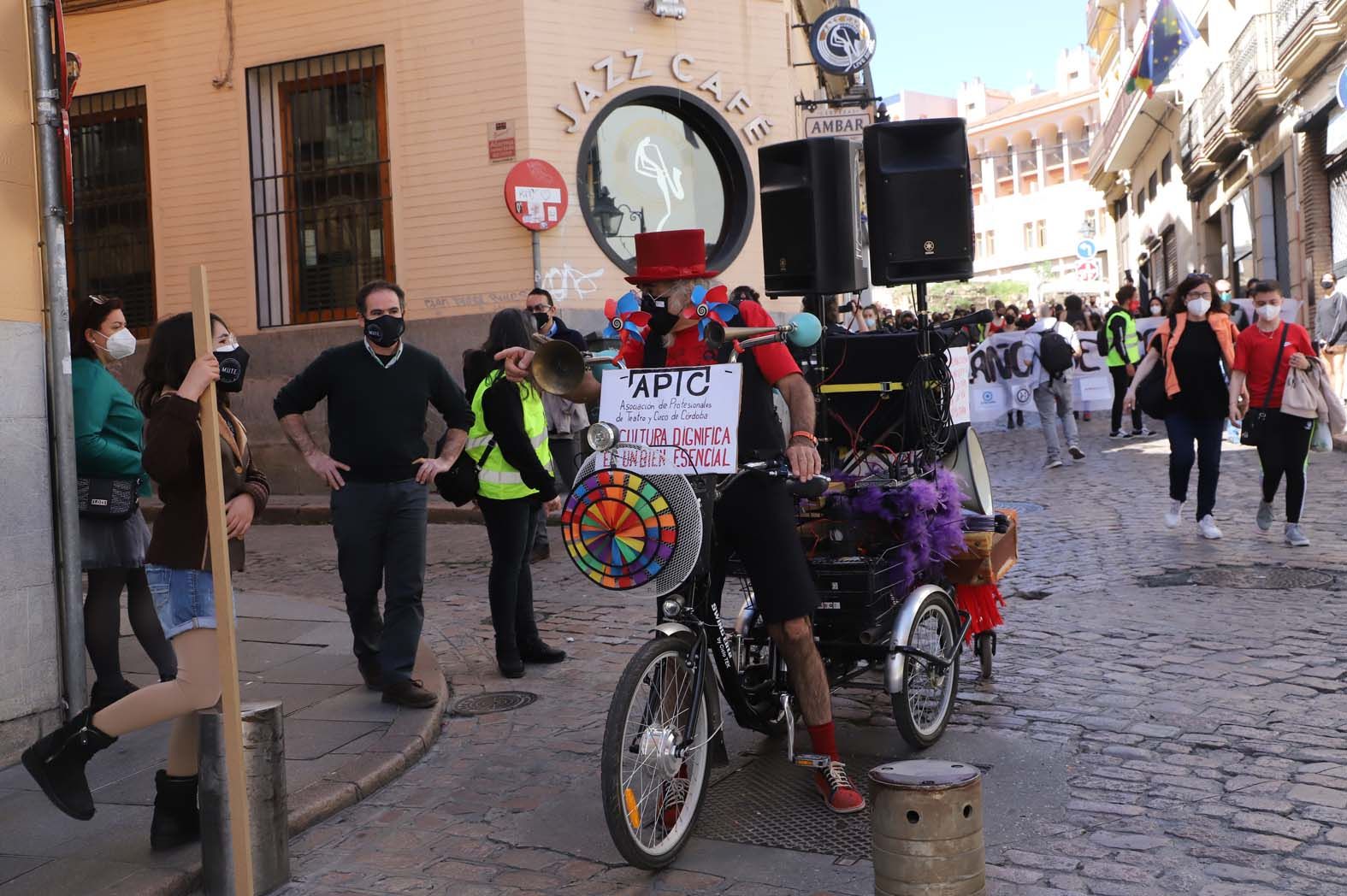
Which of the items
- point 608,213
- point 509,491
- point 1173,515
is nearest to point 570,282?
point 608,213

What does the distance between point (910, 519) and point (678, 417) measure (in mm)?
1409

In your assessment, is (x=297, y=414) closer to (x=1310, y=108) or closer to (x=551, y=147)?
(x=551, y=147)

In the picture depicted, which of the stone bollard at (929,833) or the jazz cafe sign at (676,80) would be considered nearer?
the stone bollard at (929,833)

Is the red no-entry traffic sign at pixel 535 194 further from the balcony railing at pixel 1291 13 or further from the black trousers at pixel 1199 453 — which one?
the balcony railing at pixel 1291 13

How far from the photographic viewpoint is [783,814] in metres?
4.72

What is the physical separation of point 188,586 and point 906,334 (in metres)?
3.47

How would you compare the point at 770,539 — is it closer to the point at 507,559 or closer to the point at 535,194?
the point at 507,559

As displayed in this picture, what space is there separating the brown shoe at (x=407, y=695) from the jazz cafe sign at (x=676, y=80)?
9810mm

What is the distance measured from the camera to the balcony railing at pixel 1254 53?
24.1m

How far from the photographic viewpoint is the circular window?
15219 mm

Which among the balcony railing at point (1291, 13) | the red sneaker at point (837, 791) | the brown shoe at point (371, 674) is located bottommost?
the red sneaker at point (837, 791)

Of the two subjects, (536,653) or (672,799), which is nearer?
(672,799)

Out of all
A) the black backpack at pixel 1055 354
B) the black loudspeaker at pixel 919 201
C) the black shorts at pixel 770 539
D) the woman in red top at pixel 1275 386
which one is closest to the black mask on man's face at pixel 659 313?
the black shorts at pixel 770 539

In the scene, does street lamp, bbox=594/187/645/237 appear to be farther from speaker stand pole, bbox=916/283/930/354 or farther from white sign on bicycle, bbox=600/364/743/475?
white sign on bicycle, bbox=600/364/743/475
